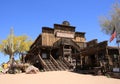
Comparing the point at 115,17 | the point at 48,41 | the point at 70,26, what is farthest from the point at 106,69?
the point at 70,26

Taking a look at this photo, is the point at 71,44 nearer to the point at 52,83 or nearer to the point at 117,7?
the point at 117,7

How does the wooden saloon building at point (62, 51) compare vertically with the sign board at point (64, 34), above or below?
below

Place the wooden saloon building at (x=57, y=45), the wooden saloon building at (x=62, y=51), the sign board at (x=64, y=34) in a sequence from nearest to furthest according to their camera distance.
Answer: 1. the wooden saloon building at (x=62, y=51)
2. the wooden saloon building at (x=57, y=45)
3. the sign board at (x=64, y=34)

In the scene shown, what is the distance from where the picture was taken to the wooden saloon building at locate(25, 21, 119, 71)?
2950 cm

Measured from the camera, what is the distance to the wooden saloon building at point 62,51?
2950 cm

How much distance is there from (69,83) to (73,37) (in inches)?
1002

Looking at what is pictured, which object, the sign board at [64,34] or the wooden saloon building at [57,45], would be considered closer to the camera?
the wooden saloon building at [57,45]

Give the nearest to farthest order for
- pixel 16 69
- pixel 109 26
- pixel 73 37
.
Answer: pixel 16 69 → pixel 109 26 → pixel 73 37

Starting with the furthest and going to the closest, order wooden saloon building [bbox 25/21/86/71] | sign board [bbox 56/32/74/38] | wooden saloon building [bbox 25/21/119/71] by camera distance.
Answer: sign board [bbox 56/32/74/38]
wooden saloon building [bbox 25/21/86/71]
wooden saloon building [bbox 25/21/119/71]

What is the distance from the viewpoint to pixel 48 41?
120ft

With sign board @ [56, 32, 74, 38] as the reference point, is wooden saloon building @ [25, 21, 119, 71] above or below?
below

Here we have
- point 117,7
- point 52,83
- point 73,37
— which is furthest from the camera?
point 73,37

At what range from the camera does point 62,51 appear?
35188 millimetres

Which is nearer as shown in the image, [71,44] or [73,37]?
[71,44]
